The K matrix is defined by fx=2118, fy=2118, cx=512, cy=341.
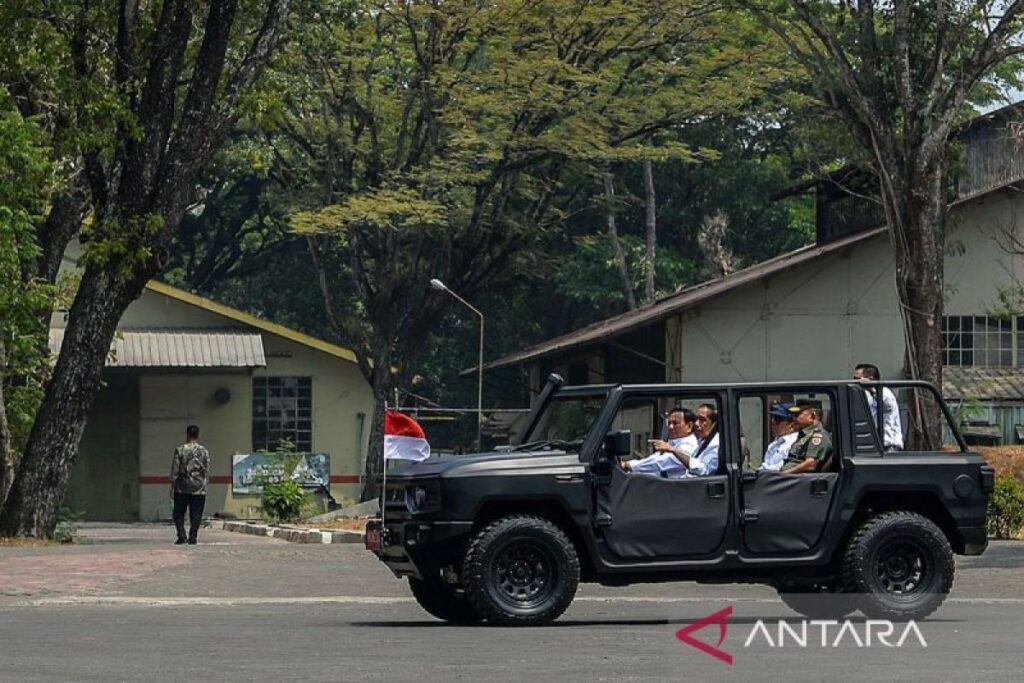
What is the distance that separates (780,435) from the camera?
616 inches

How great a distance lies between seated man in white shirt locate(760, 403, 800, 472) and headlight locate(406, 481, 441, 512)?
95.2 inches

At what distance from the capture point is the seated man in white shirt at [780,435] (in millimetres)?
15539

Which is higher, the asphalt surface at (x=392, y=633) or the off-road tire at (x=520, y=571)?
the off-road tire at (x=520, y=571)

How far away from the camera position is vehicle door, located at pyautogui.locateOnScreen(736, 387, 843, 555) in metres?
15.3

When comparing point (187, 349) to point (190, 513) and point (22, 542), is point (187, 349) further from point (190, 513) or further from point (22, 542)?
point (22, 542)

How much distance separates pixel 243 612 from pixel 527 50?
86.4 feet

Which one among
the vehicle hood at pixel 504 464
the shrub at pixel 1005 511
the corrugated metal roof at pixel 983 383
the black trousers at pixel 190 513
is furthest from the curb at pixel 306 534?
the vehicle hood at pixel 504 464

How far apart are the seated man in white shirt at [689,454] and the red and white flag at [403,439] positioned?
3.49m

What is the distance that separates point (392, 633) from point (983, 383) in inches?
1043

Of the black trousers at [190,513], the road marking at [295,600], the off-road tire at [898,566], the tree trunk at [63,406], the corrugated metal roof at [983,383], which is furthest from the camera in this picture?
the corrugated metal roof at [983,383]

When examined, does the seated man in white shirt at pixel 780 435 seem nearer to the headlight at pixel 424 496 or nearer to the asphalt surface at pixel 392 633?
the asphalt surface at pixel 392 633

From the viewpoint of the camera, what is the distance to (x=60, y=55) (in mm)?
27188

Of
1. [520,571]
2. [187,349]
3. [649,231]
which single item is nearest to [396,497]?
[520,571]

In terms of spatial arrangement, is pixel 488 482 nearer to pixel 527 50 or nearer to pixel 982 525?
pixel 982 525
